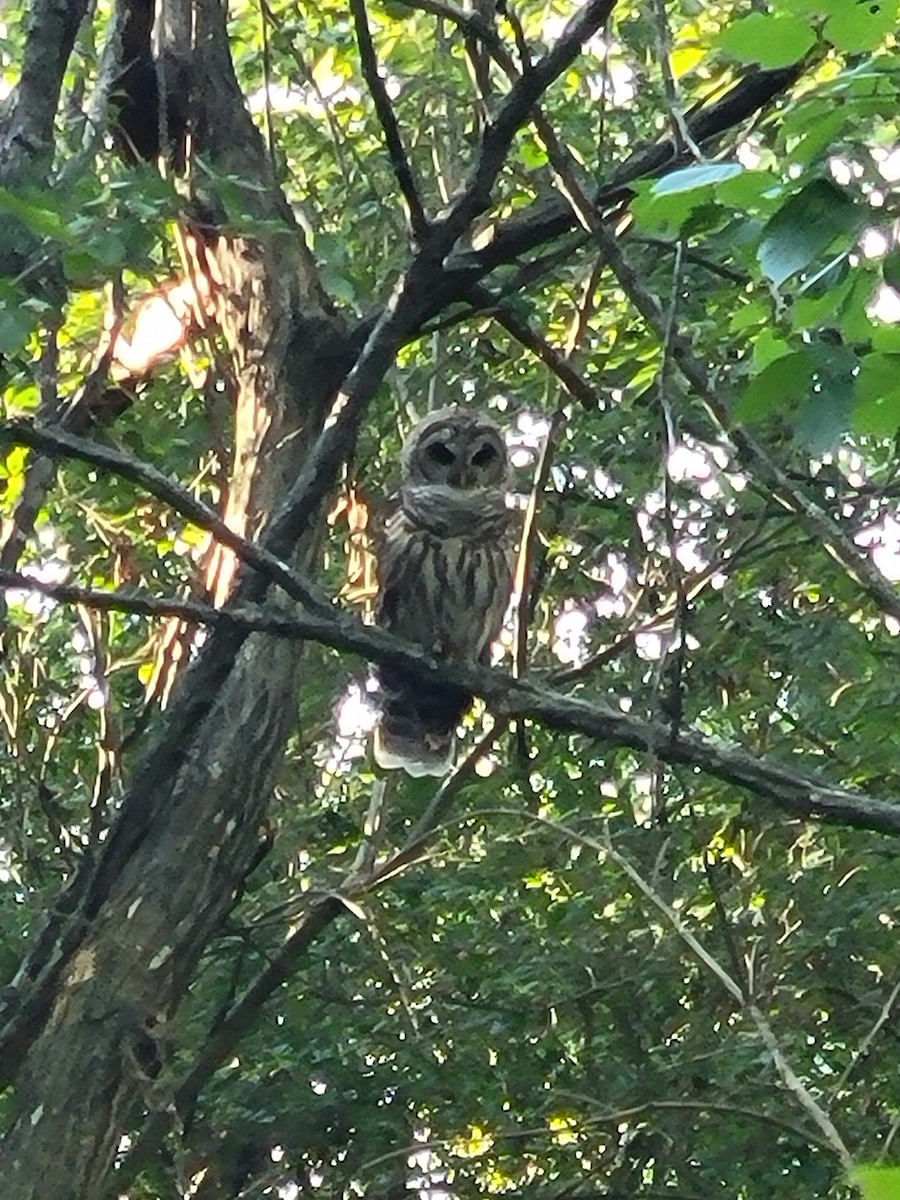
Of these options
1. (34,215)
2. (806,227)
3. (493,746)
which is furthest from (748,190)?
Answer: (493,746)

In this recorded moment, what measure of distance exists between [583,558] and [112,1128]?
2.20 m

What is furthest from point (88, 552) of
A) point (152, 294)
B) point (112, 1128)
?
point (112, 1128)

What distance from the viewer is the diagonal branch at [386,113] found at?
2631mm

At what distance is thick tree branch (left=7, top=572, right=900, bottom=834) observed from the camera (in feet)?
9.37

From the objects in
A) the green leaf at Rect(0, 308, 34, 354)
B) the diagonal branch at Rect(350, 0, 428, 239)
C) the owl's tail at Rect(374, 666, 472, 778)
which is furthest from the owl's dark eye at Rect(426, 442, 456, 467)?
the green leaf at Rect(0, 308, 34, 354)

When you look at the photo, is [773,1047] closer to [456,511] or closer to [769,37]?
[769,37]

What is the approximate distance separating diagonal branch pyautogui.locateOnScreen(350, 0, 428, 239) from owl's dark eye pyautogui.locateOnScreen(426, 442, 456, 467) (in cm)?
176

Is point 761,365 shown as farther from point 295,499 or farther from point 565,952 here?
point 565,952

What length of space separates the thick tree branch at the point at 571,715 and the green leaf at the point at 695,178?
135 centimetres

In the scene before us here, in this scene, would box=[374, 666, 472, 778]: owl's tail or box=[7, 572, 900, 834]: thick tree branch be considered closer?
box=[7, 572, 900, 834]: thick tree branch

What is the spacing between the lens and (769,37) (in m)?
1.52

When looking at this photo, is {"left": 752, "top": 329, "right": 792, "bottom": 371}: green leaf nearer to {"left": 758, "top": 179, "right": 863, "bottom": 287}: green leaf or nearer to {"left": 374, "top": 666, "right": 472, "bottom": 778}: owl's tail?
→ {"left": 758, "top": 179, "right": 863, "bottom": 287}: green leaf

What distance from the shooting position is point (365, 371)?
330 cm

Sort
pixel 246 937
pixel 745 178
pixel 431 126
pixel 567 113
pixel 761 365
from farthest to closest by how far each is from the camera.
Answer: pixel 431 126, pixel 567 113, pixel 246 937, pixel 761 365, pixel 745 178
